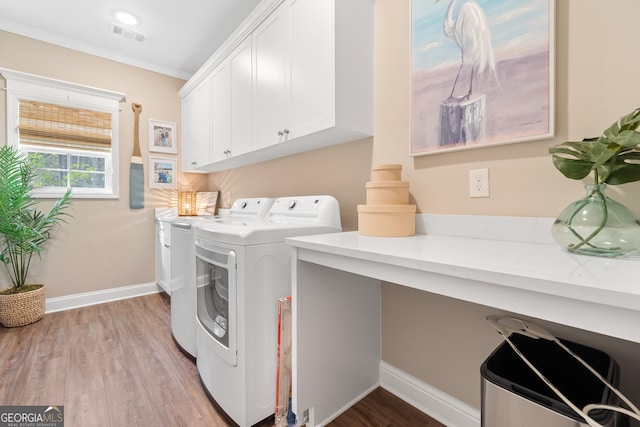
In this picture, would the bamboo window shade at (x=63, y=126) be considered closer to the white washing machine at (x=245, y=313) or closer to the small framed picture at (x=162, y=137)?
the small framed picture at (x=162, y=137)

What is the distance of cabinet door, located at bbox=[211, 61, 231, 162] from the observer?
8.20 feet

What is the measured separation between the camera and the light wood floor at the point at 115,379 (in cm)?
139

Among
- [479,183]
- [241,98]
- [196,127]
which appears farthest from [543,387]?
[196,127]

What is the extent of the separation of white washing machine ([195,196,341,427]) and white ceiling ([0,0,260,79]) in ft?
6.54

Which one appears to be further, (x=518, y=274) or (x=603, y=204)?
(x=603, y=204)

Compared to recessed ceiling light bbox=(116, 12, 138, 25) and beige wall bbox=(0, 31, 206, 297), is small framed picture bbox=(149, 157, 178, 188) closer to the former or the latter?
beige wall bbox=(0, 31, 206, 297)

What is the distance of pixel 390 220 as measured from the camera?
130cm

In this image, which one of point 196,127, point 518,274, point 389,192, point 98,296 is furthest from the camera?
point 196,127

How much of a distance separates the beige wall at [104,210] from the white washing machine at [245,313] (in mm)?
2304

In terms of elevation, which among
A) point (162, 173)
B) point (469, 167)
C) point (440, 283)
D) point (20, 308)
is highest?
point (162, 173)

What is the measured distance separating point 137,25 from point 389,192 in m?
2.84

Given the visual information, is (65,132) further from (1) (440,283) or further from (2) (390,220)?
(1) (440,283)

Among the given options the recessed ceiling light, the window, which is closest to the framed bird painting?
the recessed ceiling light

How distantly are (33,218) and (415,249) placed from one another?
3445 millimetres
